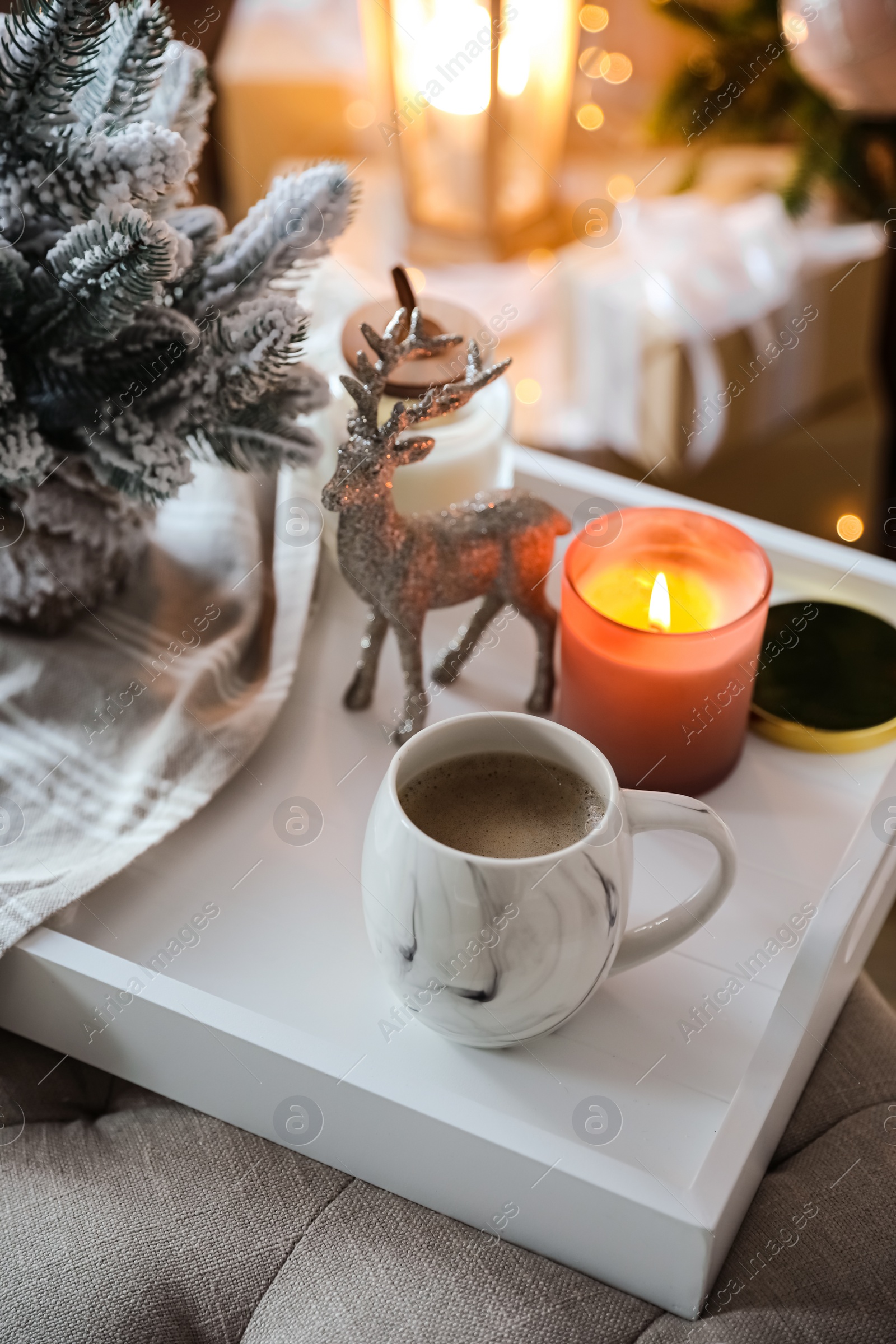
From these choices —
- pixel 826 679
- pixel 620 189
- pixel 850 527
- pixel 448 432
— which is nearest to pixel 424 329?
pixel 448 432

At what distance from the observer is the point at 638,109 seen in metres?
1.80

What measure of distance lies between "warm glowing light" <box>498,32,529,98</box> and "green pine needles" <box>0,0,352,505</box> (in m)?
0.76

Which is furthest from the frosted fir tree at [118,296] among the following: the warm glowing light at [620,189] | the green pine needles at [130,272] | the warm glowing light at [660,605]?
the warm glowing light at [620,189]

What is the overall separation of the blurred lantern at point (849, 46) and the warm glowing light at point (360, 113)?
0.85m

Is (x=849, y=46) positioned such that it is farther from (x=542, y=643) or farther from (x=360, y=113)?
(x=360, y=113)

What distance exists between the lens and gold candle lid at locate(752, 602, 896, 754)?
2.27ft

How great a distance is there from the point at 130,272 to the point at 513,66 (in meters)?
0.97

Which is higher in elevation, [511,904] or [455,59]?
[455,59]

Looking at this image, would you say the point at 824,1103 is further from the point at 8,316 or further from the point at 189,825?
the point at 8,316

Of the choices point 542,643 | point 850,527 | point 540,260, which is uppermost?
point 542,643

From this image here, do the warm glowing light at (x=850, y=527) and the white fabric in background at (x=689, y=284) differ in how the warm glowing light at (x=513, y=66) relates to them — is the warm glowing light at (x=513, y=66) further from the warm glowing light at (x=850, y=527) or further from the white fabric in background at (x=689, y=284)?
the warm glowing light at (x=850, y=527)

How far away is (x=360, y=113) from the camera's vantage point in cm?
186

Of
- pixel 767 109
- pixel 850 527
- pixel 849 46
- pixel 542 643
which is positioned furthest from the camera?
pixel 850 527

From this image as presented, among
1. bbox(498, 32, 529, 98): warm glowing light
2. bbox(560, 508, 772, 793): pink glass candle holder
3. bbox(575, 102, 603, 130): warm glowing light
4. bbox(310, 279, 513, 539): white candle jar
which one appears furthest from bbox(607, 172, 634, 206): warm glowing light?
bbox(560, 508, 772, 793): pink glass candle holder
